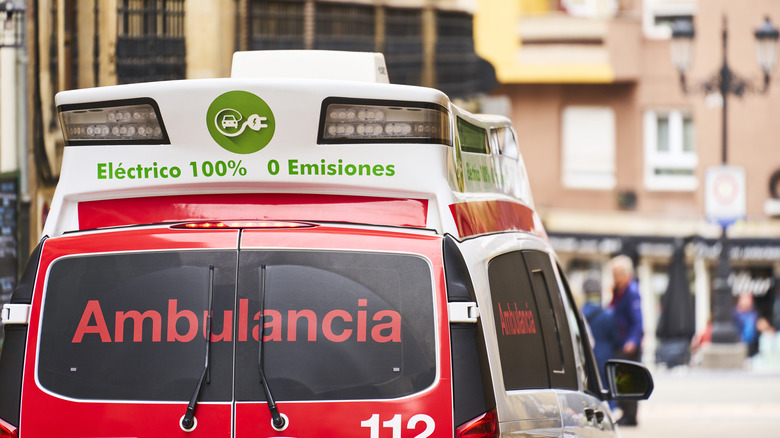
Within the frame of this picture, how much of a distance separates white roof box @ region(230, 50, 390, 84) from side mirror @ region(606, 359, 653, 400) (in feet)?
5.61

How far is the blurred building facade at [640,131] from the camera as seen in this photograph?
29078mm

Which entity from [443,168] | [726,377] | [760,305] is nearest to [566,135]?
[760,305]

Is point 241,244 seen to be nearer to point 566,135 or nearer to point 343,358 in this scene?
point 343,358

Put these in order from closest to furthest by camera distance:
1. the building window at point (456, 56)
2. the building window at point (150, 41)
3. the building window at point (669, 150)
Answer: the building window at point (150, 41), the building window at point (456, 56), the building window at point (669, 150)

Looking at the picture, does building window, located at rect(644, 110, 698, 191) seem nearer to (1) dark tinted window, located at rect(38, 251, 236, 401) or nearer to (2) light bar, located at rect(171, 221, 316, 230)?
(2) light bar, located at rect(171, 221, 316, 230)

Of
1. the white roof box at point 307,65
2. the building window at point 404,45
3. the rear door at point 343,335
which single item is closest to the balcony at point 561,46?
the building window at point 404,45

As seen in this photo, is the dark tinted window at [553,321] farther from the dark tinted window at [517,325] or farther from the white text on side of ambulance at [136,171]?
the white text on side of ambulance at [136,171]

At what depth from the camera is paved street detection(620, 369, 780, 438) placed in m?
13.6

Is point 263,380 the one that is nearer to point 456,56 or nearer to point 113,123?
point 113,123

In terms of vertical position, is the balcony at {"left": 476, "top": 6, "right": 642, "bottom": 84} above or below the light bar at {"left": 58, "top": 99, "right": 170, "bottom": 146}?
above

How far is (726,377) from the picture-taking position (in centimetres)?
2089

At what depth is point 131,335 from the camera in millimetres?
4004

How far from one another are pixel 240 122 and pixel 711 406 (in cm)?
1340

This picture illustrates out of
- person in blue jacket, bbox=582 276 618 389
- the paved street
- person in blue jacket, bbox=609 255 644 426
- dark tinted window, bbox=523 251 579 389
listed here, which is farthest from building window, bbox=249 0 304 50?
dark tinted window, bbox=523 251 579 389
